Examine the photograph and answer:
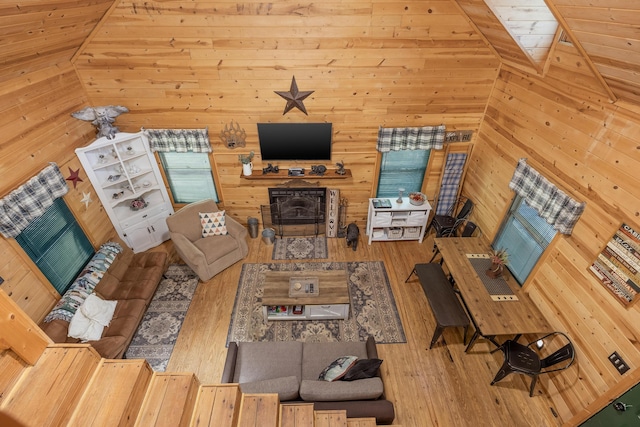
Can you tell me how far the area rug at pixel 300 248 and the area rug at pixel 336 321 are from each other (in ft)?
2.03

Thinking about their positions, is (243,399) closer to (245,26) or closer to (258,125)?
(258,125)

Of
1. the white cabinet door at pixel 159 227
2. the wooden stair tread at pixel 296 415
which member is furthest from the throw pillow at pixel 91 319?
the wooden stair tread at pixel 296 415

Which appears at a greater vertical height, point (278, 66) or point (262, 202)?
point (278, 66)

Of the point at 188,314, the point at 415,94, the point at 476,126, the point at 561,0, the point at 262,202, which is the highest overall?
the point at 561,0

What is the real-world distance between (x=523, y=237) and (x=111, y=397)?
16.4 ft

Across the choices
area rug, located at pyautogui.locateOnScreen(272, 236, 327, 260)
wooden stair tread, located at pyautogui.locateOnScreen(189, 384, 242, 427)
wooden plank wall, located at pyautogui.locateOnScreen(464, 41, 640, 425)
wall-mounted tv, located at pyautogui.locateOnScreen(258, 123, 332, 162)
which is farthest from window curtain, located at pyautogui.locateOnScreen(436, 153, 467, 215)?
wooden stair tread, located at pyautogui.locateOnScreen(189, 384, 242, 427)

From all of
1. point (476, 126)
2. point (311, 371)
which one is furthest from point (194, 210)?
point (476, 126)

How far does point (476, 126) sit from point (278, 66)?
3.51m

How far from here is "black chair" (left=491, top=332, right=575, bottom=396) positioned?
11.6ft

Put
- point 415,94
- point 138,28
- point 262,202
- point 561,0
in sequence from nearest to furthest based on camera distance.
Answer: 1. point 561,0
2. point 138,28
3. point 415,94
4. point 262,202

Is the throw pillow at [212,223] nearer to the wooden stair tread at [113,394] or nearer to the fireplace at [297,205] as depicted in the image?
the fireplace at [297,205]

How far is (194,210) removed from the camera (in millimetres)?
5398

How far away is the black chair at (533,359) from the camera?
355 cm

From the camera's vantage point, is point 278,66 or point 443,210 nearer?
point 278,66
